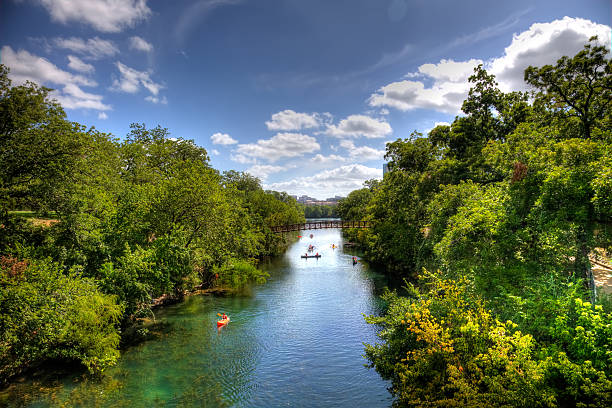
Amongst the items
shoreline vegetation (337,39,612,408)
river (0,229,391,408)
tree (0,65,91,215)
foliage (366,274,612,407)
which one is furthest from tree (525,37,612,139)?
tree (0,65,91,215)

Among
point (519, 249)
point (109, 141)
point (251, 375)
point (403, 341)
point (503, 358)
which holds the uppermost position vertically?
point (109, 141)

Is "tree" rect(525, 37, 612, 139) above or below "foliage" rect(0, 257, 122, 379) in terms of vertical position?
above

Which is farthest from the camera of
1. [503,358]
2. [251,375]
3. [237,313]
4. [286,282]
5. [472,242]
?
[286,282]

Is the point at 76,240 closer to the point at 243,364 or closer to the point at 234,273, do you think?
the point at 243,364

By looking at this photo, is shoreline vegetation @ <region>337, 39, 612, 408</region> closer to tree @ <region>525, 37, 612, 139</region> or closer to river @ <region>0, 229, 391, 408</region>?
tree @ <region>525, 37, 612, 139</region>

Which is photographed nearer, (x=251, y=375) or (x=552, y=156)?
(x=552, y=156)

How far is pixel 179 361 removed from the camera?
18.4 meters

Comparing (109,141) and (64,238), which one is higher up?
(109,141)

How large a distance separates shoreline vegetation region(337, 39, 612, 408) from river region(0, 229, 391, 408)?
439 centimetres

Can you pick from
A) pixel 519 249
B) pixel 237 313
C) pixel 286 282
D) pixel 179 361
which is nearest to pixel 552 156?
pixel 519 249

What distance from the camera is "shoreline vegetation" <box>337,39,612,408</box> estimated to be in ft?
29.1

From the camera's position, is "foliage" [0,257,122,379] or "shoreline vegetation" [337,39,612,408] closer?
"shoreline vegetation" [337,39,612,408]

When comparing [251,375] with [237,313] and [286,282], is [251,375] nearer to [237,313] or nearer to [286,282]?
[237,313]

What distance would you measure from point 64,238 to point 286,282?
953 inches
